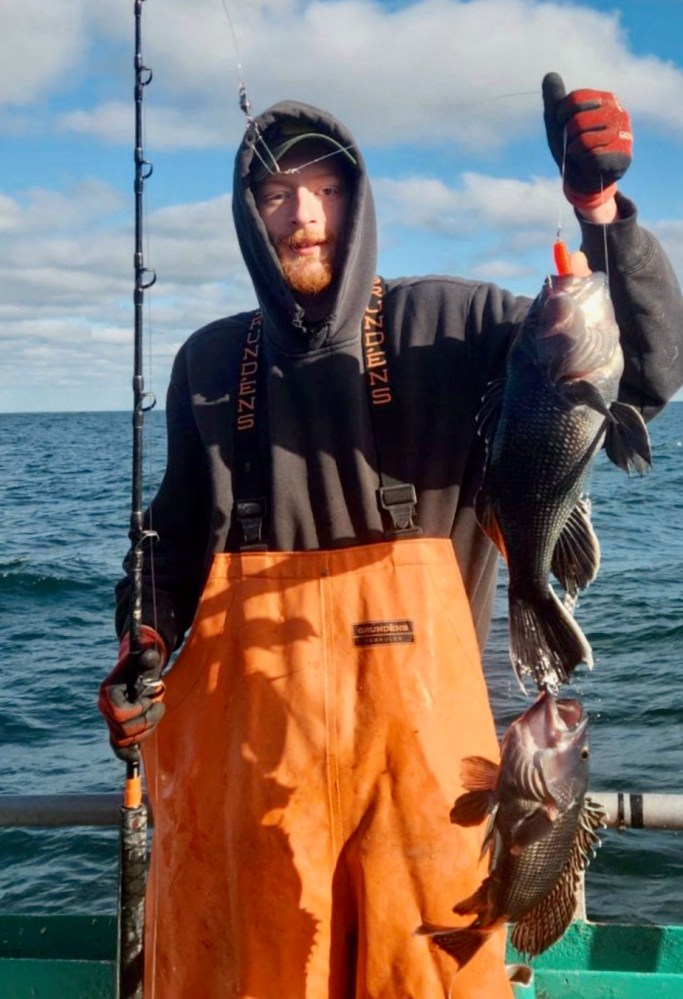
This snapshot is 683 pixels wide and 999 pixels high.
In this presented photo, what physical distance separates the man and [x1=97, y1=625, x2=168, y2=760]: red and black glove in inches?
0.4

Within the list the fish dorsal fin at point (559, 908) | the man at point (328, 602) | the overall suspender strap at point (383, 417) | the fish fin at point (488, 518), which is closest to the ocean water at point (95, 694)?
the man at point (328, 602)

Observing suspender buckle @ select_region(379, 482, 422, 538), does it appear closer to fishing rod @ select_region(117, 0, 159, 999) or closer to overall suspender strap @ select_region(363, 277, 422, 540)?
overall suspender strap @ select_region(363, 277, 422, 540)

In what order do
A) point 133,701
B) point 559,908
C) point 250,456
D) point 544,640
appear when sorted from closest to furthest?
point 544,640 → point 559,908 → point 133,701 → point 250,456

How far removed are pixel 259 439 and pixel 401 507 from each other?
1.86 ft

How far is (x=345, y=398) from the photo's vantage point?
3656 millimetres

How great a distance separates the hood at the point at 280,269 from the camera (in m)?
3.69

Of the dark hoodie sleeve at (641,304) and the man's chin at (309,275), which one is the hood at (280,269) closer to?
the man's chin at (309,275)

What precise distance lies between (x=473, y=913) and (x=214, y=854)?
34.0 inches

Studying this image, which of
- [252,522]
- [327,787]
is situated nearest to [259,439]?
[252,522]

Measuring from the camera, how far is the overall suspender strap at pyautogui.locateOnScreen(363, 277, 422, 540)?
11.4 ft

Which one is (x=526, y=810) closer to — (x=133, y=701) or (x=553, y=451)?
(x=553, y=451)

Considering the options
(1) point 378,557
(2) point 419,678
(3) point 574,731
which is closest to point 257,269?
(1) point 378,557

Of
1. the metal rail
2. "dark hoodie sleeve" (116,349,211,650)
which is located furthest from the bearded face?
the metal rail

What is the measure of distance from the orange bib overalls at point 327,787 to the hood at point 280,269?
2.55 ft
